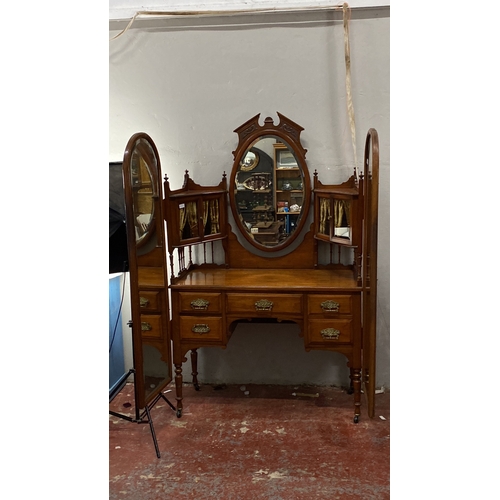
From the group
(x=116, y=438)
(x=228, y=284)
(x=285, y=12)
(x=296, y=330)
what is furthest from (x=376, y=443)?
(x=285, y=12)

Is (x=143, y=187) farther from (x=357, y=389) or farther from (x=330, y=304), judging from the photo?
(x=357, y=389)

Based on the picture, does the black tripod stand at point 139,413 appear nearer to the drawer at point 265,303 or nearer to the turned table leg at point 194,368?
the turned table leg at point 194,368

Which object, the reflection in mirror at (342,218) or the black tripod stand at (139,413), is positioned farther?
the reflection in mirror at (342,218)

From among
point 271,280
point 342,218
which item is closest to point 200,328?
point 271,280

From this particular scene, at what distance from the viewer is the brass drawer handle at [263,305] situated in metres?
2.83

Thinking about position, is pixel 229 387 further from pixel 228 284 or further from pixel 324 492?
pixel 324 492

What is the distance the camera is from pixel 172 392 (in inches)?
134

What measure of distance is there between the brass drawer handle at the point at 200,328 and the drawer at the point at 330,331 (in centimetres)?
60

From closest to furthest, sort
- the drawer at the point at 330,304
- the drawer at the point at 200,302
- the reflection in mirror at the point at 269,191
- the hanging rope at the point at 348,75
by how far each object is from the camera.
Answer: the drawer at the point at 330,304, the drawer at the point at 200,302, the hanging rope at the point at 348,75, the reflection in mirror at the point at 269,191

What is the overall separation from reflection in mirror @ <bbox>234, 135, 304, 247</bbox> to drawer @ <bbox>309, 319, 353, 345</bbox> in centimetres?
68

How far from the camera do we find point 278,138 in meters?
3.21

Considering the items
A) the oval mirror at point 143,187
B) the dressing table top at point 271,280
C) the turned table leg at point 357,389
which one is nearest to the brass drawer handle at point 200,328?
the dressing table top at point 271,280

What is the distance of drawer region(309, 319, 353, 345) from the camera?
9.15 feet
